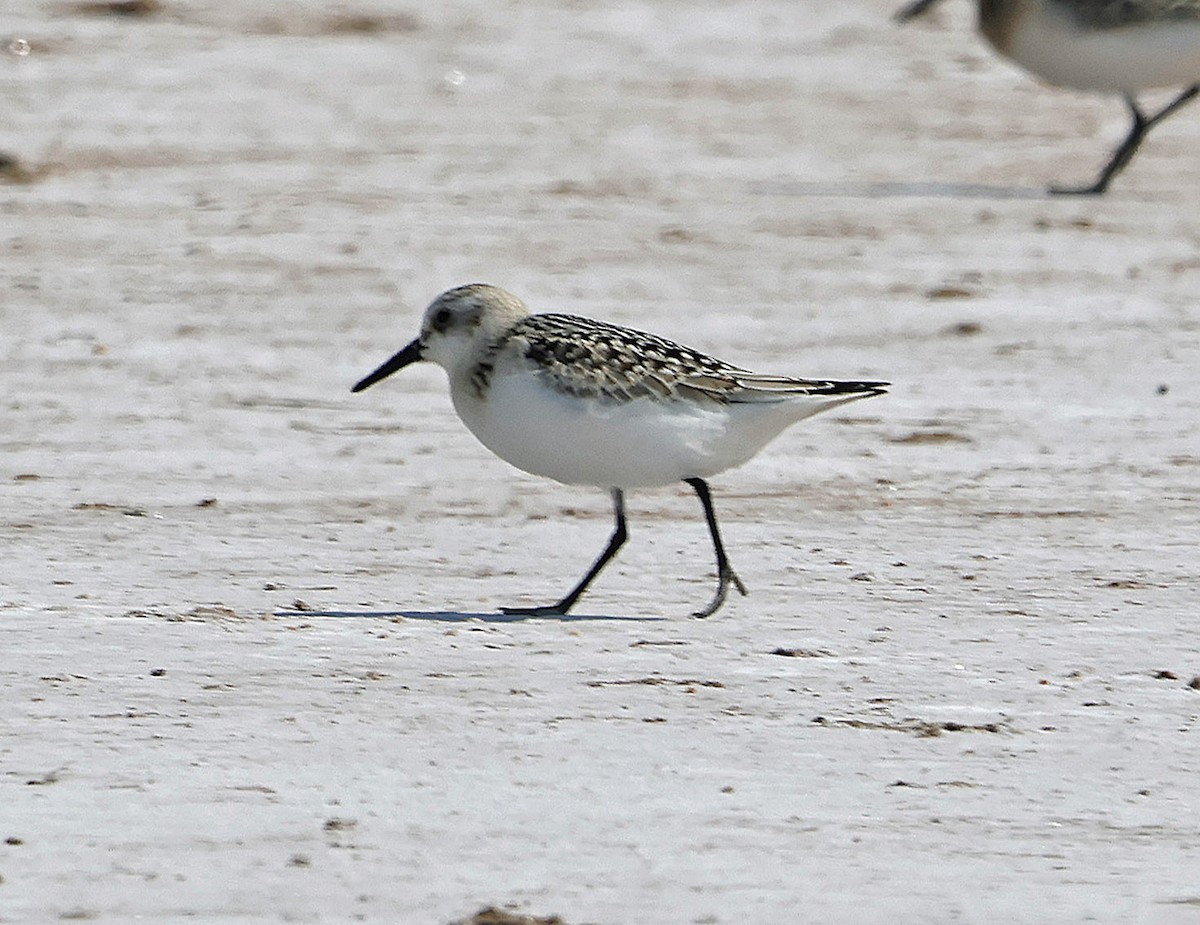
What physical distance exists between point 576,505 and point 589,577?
1184 mm

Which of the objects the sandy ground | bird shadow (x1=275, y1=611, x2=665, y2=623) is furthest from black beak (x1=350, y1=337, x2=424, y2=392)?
bird shadow (x1=275, y1=611, x2=665, y2=623)

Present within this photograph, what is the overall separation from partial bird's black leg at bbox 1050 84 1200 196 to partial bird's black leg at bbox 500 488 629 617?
20.7ft

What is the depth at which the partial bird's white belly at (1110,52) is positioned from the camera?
12.8m

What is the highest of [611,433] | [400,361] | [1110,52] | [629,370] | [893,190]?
[629,370]

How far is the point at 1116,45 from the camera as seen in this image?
12.8 meters

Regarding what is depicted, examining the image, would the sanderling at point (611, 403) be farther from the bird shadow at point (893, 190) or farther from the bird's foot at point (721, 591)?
the bird shadow at point (893, 190)

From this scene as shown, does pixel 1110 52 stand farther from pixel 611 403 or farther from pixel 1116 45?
pixel 611 403

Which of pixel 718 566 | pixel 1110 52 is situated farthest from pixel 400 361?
pixel 1110 52

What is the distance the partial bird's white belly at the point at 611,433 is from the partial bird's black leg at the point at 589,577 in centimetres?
24

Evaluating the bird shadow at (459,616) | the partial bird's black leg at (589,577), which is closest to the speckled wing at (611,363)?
the partial bird's black leg at (589,577)

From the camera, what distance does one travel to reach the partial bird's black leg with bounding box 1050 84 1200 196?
41.0 ft

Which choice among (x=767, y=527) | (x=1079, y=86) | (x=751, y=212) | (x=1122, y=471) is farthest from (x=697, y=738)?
(x=1079, y=86)

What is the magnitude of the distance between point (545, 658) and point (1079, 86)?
25.9ft

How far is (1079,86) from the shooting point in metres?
13.1
